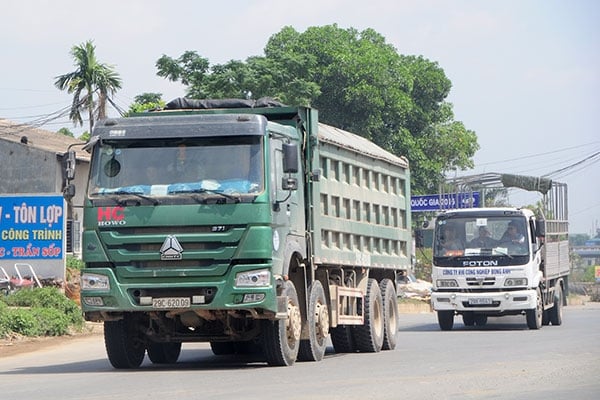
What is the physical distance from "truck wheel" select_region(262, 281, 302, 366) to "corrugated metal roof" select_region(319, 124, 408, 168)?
2642mm

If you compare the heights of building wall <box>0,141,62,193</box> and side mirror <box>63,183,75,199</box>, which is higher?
building wall <box>0,141,62,193</box>

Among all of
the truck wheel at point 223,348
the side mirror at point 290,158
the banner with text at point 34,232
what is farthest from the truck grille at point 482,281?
the side mirror at point 290,158

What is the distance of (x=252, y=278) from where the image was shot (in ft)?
46.5

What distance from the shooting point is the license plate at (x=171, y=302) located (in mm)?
14242

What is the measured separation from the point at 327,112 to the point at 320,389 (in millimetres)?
42146

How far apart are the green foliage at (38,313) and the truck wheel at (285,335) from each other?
8.21m

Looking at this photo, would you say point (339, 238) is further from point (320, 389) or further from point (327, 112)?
point (327, 112)

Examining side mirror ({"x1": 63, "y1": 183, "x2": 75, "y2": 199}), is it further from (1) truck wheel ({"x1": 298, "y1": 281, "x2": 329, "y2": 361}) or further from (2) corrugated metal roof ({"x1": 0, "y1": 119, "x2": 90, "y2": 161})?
(2) corrugated metal roof ({"x1": 0, "y1": 119, "x2": 90, "y2": 161})

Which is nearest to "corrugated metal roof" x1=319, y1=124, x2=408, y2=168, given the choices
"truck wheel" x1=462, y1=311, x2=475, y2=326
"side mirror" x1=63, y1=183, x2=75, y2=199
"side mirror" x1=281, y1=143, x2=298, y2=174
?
"side mirror" x1=281, y1=143, x2=298, y2=174

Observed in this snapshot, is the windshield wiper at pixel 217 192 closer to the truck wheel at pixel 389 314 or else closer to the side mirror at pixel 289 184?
the side mirror at pixel 289 184

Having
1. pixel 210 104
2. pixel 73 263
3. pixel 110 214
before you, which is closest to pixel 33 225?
pixel 73 263

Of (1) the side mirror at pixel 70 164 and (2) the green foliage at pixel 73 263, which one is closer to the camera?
(1) the side mirror at pixel 70 164

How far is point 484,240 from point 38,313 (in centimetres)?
934

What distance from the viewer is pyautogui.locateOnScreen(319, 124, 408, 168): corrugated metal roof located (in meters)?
17.3
